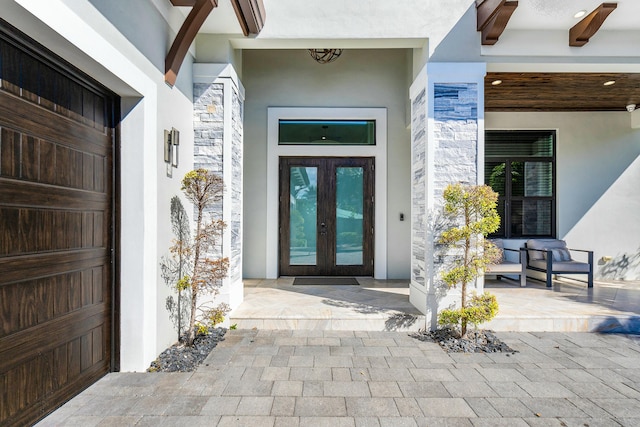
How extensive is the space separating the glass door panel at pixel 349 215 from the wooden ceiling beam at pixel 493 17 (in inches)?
111

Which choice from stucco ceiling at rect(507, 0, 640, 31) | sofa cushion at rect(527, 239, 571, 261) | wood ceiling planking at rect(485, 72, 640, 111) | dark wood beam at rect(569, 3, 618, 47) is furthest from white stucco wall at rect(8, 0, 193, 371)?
sofa cushion at rect(527, 239, 571, 261)

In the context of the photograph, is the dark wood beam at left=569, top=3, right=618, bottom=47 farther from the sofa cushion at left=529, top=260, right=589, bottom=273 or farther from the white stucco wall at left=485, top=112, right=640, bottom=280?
the sofa cushion at left=529, top=260, right=589, bottom=273

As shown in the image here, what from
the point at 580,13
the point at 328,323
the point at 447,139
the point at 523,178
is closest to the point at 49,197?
the point at 328,323

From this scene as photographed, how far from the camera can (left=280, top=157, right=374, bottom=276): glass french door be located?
6.21 metres

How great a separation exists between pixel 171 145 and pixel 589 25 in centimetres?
445

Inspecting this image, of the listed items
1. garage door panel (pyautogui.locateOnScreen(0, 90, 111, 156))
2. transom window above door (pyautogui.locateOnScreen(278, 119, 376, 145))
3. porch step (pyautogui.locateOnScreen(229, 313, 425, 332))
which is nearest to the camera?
garage door panel (pyautogui.locateOnScreen(0, 90, 111, 156))

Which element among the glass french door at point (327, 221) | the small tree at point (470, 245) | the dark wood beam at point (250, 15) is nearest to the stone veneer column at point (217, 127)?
the dark wood beam at point (250, 15)

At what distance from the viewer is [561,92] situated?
5.45m

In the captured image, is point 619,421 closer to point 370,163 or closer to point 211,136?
point 211,136

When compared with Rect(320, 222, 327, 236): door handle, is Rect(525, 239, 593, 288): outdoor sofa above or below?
below

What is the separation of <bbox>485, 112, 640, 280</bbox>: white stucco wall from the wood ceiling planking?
0.30 metres

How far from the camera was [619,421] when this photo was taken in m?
2.25

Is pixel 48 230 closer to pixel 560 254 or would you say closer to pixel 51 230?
pixel 51 230

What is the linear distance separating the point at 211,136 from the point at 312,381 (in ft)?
9.09
